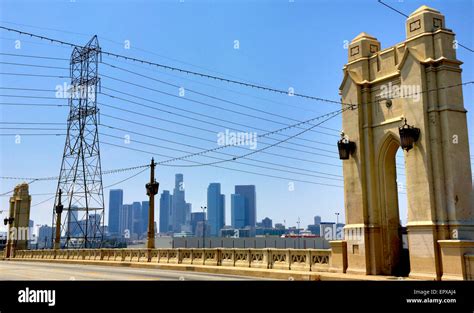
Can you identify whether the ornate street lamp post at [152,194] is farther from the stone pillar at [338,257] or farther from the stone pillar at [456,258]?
the stone pillar at [456,258]

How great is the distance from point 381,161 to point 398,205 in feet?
6.88

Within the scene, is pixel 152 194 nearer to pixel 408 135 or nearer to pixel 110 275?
pixel 110 275

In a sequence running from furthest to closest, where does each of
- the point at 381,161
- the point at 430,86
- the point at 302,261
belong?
the point at 302,261, the point at 381,161, the point at 430,86

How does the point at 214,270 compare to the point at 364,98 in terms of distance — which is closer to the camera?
the point at 364,98

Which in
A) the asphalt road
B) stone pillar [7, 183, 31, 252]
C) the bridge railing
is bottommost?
the asphalt road

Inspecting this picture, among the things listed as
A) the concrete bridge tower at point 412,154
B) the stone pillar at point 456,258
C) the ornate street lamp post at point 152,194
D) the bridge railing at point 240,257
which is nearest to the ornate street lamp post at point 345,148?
the concrete bridge tower at point 412,154

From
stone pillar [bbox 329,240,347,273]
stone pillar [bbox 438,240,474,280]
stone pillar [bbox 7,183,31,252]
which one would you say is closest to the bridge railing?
stone pillar [bbox 329,240,347,273]

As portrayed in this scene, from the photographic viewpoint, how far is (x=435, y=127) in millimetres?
17672

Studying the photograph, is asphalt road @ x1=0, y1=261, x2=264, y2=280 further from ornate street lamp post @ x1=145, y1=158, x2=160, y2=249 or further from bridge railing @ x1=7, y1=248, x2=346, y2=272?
ornate street lamp post @ x1=145, y1=158, x2=160, y2=249

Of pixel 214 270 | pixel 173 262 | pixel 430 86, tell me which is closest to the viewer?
pixel 430 86

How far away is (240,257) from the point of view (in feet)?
83.1

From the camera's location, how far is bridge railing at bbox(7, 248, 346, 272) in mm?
21500
